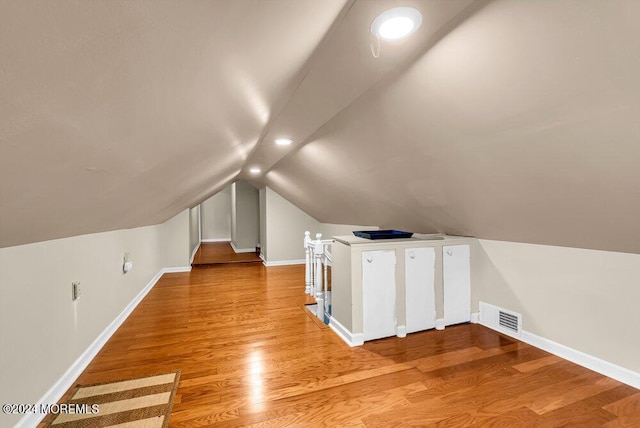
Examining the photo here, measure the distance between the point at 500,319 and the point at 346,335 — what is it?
1488 mm

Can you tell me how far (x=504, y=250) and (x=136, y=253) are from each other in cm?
413

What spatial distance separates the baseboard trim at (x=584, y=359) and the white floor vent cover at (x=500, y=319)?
5 cm

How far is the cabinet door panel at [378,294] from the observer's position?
2600 millimetres

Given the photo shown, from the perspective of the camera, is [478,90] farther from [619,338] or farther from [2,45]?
[619,338]

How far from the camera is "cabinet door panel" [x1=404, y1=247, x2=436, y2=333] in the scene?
2.77 metres

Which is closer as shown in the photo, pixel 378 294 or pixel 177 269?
pixel 378 294

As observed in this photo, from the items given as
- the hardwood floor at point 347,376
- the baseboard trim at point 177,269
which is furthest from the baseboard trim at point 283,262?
the hardwood floor at point 347,376

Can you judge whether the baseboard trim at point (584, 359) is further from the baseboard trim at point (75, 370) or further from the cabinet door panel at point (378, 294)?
the baseboard trim at point (75, 370)

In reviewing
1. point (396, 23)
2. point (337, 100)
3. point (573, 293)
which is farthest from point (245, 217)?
point (396, 23)

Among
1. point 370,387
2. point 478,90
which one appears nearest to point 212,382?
point 370,387

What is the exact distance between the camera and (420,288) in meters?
2.81

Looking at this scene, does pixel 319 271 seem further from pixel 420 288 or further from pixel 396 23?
pixel 396 23

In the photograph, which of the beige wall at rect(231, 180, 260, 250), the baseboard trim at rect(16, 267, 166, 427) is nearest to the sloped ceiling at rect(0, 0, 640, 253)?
the baseboard trim at rect(16, 267, 166, 427)

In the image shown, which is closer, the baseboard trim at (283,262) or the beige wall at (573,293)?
the beige wall at (573,293)
